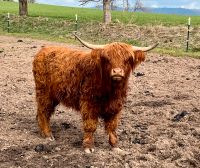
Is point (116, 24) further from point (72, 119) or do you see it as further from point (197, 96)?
point (72, 119)

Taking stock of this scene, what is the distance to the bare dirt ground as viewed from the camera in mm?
6723

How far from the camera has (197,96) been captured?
10.8 metres

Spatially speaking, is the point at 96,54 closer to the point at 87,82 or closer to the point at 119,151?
the point at 87,82

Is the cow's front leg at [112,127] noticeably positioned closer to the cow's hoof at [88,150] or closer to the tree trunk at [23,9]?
the cow's hoof at [88,150]

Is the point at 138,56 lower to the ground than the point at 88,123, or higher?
higher

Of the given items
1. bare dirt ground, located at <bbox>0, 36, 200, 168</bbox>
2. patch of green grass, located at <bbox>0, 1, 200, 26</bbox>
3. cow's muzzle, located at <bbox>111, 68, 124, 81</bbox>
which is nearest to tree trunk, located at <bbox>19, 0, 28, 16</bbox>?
patch of green grass, located at <bbox>0, 1, 200, 26</bbox>

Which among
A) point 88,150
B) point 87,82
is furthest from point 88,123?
point 87,82

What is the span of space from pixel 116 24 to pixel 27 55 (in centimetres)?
1388

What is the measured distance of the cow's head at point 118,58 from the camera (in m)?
6.30

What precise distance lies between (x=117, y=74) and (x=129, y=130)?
213 cm

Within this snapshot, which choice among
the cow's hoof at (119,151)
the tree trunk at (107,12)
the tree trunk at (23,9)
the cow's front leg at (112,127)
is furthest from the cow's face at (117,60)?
the tree trunk at (23,9)

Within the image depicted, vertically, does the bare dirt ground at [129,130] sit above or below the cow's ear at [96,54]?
below

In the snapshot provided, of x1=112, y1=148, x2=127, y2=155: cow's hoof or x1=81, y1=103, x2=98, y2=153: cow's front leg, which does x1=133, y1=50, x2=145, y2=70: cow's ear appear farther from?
x1=112, y1=148, x2=127, y2=155: cow's hoof

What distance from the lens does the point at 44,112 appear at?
800 cm
